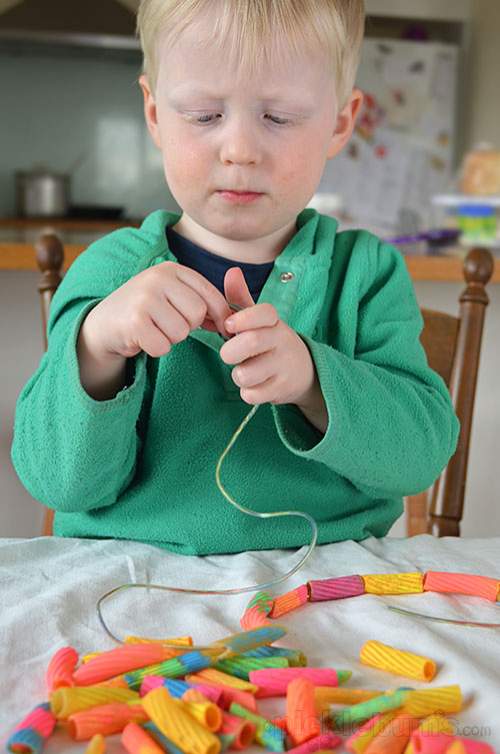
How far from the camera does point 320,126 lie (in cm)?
85

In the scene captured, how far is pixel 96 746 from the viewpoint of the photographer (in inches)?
17.3

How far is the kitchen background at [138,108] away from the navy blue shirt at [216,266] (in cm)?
406

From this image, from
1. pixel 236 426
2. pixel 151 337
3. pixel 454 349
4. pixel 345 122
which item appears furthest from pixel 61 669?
pixel 454 349

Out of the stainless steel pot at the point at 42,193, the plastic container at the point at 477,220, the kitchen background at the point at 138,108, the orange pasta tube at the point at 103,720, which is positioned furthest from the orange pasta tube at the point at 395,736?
the stainless steel pot at the point at 42,193

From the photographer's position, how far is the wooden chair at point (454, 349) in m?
1.24

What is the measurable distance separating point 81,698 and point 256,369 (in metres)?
0.29

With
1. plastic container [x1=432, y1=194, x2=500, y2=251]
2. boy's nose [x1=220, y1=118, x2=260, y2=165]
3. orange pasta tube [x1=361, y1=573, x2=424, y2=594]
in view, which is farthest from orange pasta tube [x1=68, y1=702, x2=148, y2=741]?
plastic container [x1=432, y1=194, x2=500, y2=251]

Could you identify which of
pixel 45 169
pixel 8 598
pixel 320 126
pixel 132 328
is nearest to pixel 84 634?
pixel 8 598

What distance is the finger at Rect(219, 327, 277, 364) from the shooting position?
689 mm

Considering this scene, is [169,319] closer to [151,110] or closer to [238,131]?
[238,131]

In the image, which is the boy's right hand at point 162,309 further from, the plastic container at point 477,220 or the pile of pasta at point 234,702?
the plastic container at point 477,220

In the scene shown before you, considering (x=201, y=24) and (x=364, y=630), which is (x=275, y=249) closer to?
(x=201, y=24)

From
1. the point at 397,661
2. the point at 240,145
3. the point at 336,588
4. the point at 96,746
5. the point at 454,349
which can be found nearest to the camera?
the point at 96,746

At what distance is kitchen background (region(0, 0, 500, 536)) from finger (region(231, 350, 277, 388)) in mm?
4282
